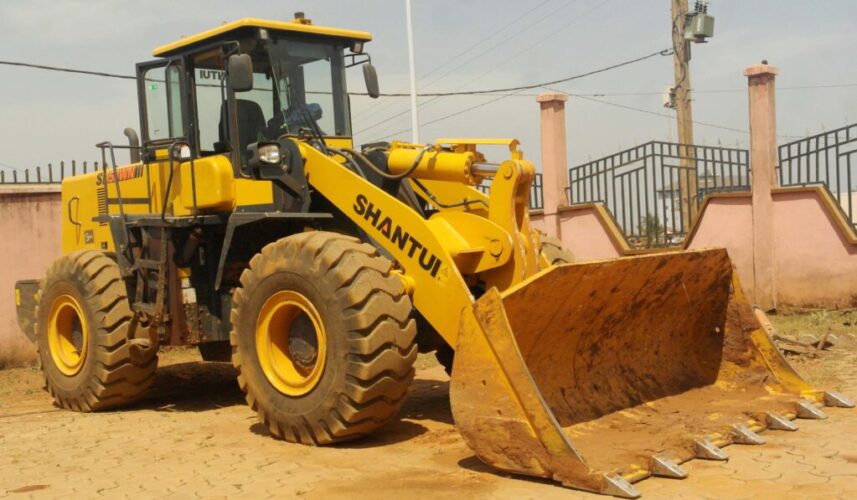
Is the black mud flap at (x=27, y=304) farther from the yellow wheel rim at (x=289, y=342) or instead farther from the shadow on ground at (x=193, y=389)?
the yellow wheel rim at (x=289, y=342)

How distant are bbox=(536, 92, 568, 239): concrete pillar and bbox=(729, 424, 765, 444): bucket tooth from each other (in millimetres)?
10150

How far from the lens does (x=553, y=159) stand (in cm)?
1630

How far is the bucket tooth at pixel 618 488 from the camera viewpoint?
5086mm

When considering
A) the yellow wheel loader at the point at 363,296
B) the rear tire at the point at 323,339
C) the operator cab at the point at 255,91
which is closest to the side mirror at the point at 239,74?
the yellow wheel loader at the point at 363,296

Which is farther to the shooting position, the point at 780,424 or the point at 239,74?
the point at 239,74

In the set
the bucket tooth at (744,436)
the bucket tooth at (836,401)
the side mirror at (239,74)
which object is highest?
the side mirror at (239,74)

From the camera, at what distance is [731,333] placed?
7.54 meters

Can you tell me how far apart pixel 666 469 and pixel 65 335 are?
6114 mm

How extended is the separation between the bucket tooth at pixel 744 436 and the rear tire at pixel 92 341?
4.82 meters

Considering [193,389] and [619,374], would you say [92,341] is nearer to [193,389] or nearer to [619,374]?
[193,389]

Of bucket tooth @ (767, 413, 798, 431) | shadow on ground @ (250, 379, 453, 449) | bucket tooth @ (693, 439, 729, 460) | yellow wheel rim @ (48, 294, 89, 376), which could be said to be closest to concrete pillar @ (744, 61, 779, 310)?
shadow on ground @ (250, 379, 453, 449)

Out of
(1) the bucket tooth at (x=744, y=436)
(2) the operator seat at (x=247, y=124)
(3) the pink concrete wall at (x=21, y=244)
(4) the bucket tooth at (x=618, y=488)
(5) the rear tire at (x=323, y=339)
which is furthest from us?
(3) the pink concrete wall at (x=21, y=244)

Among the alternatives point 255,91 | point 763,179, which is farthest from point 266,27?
point 763,179

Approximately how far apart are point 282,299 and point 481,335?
6.05ft
